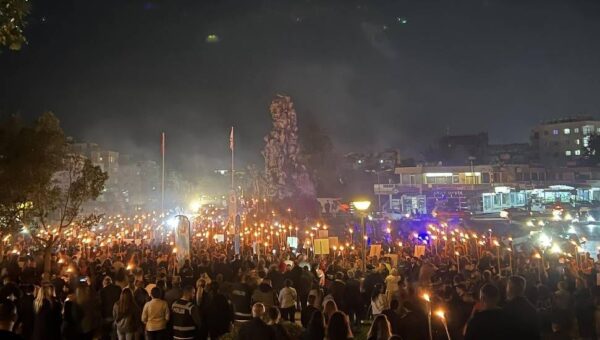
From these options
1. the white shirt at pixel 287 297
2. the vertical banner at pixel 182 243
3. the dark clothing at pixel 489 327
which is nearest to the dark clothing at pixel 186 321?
the white shirt at pixel 287 297

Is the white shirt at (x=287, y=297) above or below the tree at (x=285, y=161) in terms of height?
below

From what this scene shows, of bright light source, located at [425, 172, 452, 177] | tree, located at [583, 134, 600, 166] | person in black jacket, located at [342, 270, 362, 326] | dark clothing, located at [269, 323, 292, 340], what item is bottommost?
person in black jacket, located at [342, 270, 362, 326]

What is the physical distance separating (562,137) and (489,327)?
93.6 m

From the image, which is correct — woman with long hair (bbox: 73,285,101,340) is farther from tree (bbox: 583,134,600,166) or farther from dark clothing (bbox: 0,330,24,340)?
tree (bbox: 583,134,600,166)

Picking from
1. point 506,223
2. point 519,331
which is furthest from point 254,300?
point 506,223

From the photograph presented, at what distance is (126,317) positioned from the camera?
9.00 m

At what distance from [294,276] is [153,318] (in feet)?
15.7

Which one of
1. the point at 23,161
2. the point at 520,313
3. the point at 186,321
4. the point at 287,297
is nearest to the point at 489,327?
the point at 520,313

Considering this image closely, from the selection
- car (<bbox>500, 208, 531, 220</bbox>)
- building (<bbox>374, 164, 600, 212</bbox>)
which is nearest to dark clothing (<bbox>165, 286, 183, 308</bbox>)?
car (<bbox>500, 208, 531, 220</bbox>)

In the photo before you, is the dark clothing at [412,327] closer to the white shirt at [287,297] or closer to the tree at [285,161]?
the white shirt at [287,297]

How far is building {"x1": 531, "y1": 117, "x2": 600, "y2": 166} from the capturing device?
278ft

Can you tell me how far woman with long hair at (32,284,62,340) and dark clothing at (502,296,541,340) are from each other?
26.5 feet

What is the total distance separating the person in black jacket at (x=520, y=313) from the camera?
5297 mm

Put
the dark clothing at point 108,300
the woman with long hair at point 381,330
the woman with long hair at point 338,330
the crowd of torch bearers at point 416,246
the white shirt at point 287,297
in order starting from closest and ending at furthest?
1. the woman with long hair at point 381,330
2. the woman with long hair at point 338,330
3. the dark clothing at point 108,300
4. the white shirt at point 287,297
5. the crowd of torch bearers at point 416,246
